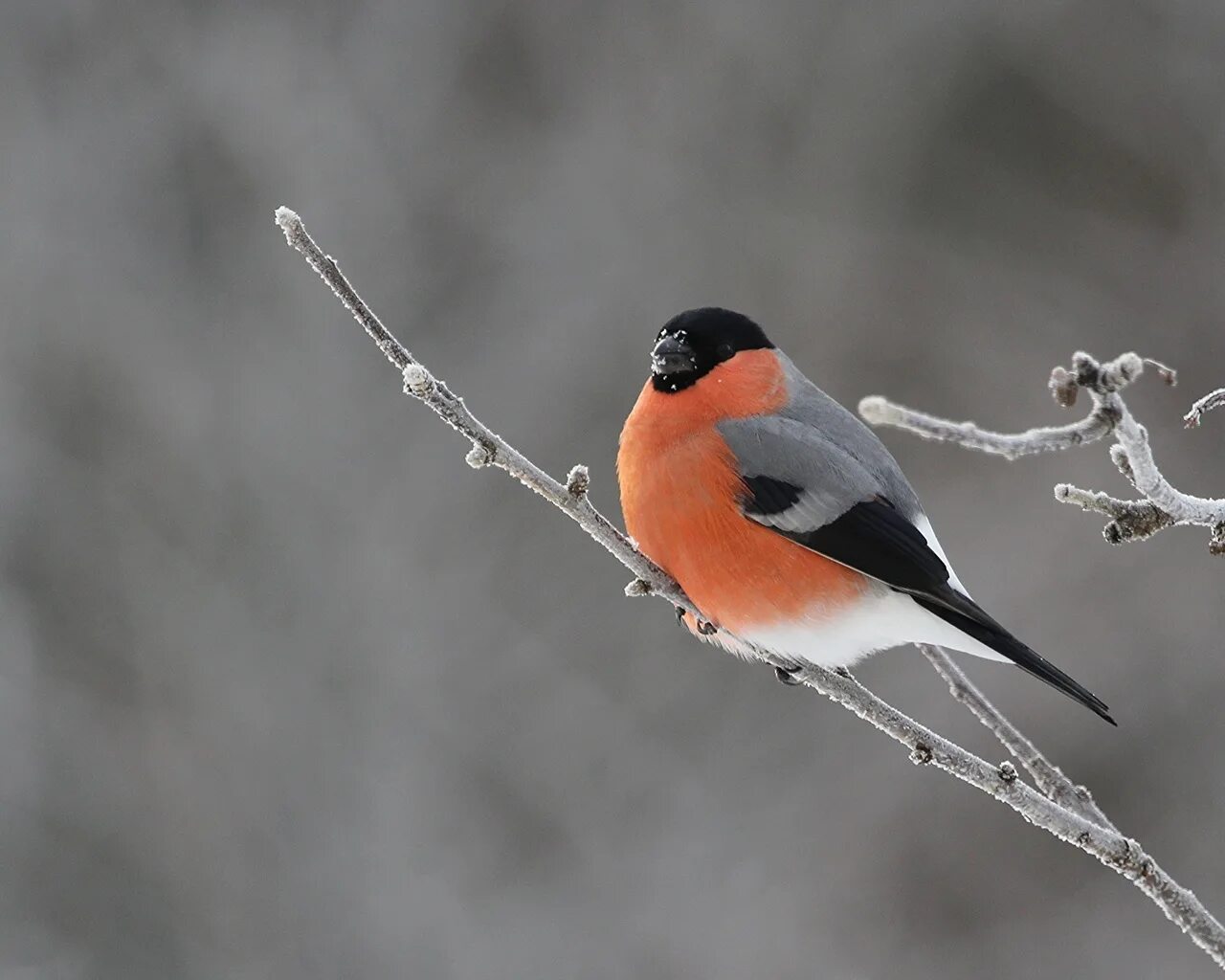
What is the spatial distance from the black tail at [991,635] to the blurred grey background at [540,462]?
2.46 meters

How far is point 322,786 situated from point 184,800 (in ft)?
1.90

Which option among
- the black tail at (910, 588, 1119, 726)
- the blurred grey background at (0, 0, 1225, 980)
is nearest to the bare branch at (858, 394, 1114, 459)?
the black tail at (910, 588, 1119, 726)

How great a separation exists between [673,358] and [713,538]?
388 millimetres

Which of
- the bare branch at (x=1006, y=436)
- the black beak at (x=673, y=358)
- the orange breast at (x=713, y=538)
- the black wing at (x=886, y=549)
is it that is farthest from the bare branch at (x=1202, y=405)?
the black beak at (x=673, y=358)

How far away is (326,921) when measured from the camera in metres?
4.93

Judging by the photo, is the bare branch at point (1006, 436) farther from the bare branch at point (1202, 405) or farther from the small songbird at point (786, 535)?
the small songbird at point (786, 535)

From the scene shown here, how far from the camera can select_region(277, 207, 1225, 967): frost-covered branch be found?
1.47 metres

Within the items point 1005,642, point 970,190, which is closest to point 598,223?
point 970,190

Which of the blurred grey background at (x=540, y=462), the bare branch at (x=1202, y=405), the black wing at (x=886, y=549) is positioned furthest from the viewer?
the blurred grey background at (x=540, y=462)

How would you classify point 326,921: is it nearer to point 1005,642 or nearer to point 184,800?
point 184,800

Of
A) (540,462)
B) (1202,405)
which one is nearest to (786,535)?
(1202,405)

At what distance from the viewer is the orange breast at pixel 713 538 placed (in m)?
2.18

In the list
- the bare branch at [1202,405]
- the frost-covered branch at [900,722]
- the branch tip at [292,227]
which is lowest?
the branch tip at [292,227]

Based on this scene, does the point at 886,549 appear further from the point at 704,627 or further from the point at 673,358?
the point at 673,358
